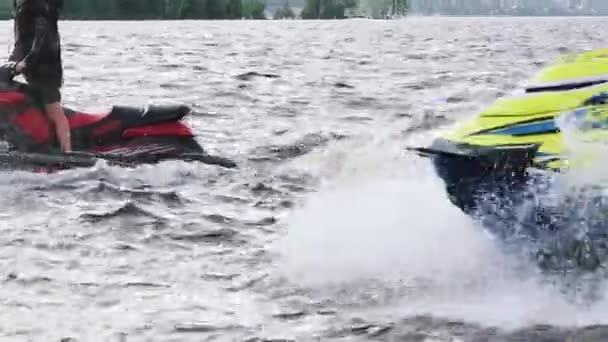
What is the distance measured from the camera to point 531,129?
646 centimetres

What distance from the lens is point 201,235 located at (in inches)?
332

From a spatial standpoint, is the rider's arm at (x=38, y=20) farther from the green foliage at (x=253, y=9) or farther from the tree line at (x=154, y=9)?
the green foliage at (x=253, y=9)

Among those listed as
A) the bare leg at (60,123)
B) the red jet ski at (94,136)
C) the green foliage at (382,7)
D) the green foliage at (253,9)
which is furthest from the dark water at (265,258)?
Answer: the green foliage at (382,7)

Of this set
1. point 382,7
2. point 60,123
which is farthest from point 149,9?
point 60,123

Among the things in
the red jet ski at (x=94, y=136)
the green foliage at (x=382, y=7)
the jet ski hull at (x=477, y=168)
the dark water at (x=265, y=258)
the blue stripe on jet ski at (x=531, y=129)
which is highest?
the blue stripe on jet ski at (x=531, y=129)

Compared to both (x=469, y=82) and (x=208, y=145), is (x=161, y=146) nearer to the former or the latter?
(x=208, y=145)

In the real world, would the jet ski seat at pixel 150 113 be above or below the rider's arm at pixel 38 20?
below

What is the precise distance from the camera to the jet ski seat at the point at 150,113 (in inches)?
456

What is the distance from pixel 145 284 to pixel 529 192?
8.15 feet

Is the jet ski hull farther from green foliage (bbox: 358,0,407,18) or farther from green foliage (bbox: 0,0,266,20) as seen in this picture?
green foliage (bbox: 358,0,407,18)

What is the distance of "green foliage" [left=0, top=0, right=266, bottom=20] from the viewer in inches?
3145

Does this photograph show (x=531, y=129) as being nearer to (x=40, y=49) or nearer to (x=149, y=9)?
Result: (x=40, y=49)

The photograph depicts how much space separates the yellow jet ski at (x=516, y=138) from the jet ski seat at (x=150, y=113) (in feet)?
18.3

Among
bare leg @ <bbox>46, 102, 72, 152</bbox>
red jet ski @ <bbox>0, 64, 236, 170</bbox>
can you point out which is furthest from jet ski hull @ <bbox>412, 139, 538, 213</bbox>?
red jet ski @ <bbox>0, 64, 236, 170</bbox>
